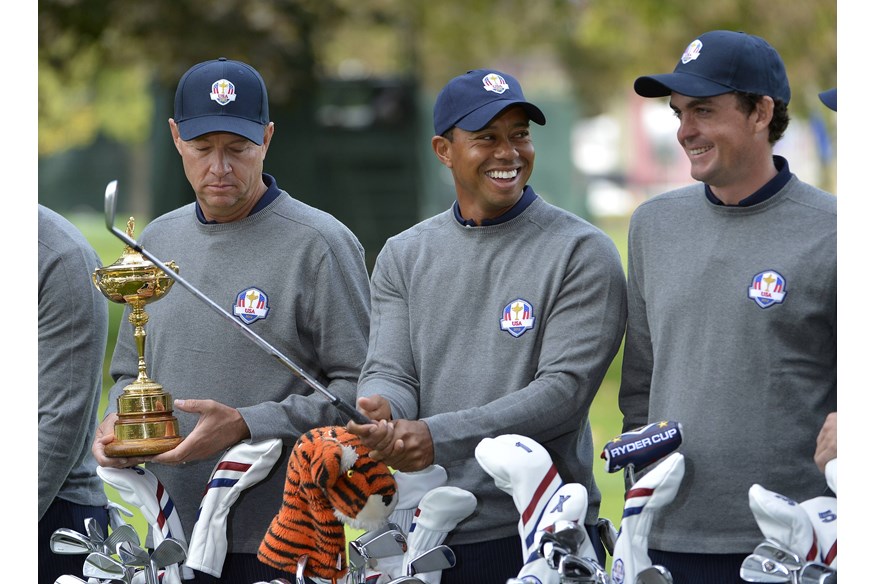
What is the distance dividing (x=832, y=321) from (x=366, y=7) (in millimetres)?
9624

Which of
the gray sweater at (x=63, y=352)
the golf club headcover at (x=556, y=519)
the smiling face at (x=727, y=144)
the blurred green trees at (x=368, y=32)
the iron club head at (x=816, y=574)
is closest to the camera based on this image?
the iron club head at (x=816, y=574)

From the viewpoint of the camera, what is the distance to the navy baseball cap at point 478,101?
3219 mm

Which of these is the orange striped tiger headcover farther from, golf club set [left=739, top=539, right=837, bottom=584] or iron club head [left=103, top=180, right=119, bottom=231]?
golf club set [left=739, top=539, right=837, bottom=584]

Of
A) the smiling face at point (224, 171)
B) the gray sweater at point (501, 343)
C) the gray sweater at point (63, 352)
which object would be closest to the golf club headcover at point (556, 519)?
the gray sweater at point (501, 343)

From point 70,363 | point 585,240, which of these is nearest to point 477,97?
point 585,240

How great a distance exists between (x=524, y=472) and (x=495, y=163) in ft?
2.75

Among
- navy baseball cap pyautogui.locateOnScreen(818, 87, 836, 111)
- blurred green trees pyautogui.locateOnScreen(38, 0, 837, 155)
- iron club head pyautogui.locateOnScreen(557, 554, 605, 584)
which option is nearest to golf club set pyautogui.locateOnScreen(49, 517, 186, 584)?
iron club head pyautogui.locateOnScreen(557, 554, 605, 584)

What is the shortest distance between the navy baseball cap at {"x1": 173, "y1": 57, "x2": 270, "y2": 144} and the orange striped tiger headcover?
2.84 feet

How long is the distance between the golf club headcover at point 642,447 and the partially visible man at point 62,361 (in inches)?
54.9

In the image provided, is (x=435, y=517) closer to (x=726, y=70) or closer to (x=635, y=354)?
(x=635, y=354)

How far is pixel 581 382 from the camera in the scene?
3.06 metres

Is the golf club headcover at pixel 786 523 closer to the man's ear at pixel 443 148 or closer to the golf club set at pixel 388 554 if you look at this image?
the golf club set at pixel 388 554

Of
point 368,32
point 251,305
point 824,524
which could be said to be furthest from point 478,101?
point 368,32

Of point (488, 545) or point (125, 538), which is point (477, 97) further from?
point (125, 538)
